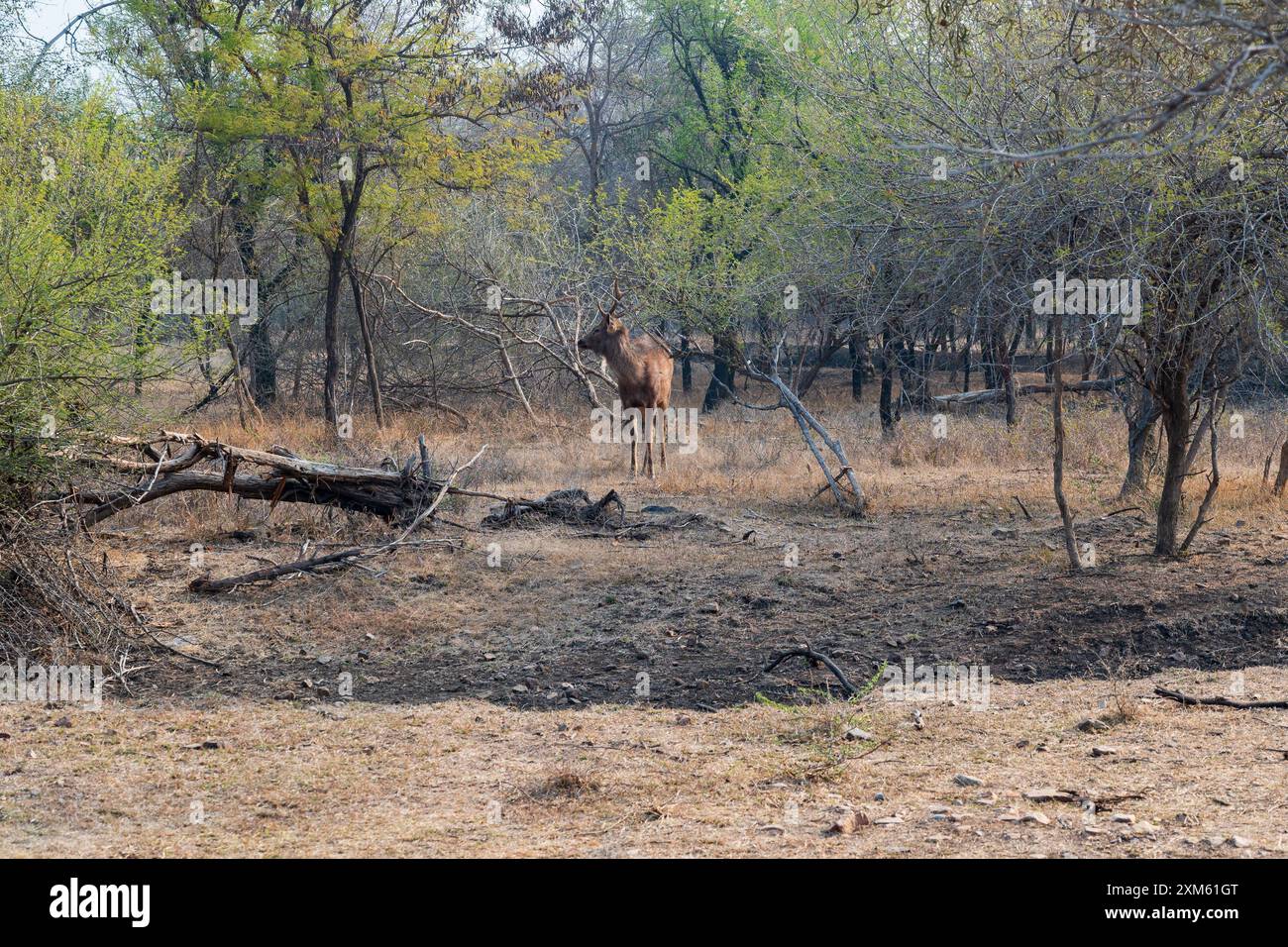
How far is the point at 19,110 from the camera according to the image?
8.82 m

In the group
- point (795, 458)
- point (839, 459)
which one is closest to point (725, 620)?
point (839, 459)

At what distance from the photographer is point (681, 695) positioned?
7.80m

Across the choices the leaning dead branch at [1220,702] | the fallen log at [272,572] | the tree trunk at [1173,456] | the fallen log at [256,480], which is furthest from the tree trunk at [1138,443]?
the fallen log at [272,572]

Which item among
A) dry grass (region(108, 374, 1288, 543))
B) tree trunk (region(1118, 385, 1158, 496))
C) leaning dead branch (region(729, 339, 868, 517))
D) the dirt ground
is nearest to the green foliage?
the dirt ground

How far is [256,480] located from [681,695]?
493 centimetres

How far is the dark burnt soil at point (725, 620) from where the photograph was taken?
8.06m

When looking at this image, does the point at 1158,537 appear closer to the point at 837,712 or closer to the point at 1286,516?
the point at 1286,516

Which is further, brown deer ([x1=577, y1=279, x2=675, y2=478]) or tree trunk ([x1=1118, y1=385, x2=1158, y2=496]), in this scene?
brown deer ([x1=577, y1=279, x2=675, y2=478])

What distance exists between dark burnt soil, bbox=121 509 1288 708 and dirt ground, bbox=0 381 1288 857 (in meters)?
0.03

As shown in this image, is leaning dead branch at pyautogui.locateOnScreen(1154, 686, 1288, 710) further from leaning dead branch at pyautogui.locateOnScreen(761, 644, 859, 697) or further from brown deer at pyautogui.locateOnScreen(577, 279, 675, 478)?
brown deer at pyautogui.locateOnScreen(577, 279, 675, 478)

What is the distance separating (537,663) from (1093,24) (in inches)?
210

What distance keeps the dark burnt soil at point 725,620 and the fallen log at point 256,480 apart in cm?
87

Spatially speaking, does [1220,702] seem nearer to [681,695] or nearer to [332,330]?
[681,695]

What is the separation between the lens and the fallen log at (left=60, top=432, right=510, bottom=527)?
9516mm
